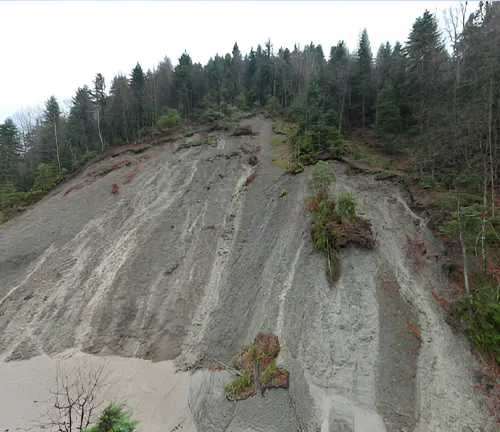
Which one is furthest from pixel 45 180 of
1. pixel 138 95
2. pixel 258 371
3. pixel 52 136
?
pixel 258 371

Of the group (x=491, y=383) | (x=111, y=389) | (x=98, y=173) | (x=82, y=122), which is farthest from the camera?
(x=82, y=122)

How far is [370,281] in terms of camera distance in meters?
11.8

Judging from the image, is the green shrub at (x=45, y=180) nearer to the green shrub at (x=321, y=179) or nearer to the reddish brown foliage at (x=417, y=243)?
the green shrub at (x=321, y=179)

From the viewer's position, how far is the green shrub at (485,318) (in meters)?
8.50

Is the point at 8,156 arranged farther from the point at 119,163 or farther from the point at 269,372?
the point at 269,372

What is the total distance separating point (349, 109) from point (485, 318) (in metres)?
26.7

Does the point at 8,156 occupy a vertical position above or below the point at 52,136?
below

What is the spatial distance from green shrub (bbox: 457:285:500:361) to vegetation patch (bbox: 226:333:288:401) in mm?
6525

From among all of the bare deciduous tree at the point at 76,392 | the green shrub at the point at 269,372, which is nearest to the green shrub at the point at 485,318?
the green shrub at the point at 269,372

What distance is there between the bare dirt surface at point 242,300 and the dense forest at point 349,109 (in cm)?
250

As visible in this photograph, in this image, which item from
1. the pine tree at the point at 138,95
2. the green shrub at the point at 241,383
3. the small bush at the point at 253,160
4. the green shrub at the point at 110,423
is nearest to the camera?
the green shrub at the point at 110,423

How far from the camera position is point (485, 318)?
8.82m

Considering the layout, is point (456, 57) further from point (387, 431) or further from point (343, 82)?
point (387, 431)

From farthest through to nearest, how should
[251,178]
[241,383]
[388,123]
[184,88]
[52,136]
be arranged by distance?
[184,88] → [52,136] → [388,123] → [251,178] → [241,383]
